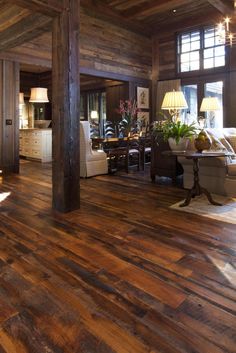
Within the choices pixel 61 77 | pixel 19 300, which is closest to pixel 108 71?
pixel 61 77

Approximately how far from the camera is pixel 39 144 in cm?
839

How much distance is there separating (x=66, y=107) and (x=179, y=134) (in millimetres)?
1742

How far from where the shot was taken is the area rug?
10.9 feet

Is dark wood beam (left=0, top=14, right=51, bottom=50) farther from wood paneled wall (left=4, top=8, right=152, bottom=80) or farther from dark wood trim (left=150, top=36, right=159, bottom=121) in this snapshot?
dark wood trim (left=150, top=36, right=159, bottom=121)

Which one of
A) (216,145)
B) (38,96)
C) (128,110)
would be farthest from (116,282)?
(128,110)

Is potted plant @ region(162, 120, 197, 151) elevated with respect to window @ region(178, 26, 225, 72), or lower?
lower

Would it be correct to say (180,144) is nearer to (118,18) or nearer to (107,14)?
(107,14)

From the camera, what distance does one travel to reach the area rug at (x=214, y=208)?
3336 mm

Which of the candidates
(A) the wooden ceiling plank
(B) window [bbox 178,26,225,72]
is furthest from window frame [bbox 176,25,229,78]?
(A) the wooden ceiling plank

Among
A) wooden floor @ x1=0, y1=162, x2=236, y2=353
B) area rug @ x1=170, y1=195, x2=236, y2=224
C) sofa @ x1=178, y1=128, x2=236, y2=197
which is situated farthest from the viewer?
sofa @ x1=178, y1=128, x2=236, y2=197

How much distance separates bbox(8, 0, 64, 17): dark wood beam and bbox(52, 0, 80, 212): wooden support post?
63mm

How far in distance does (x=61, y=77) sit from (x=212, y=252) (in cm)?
249

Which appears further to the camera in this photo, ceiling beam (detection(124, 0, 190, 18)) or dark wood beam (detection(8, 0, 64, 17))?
ceiling beam (detection(124, 0, 190, 18))

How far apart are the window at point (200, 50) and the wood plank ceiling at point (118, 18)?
326 millimetres
